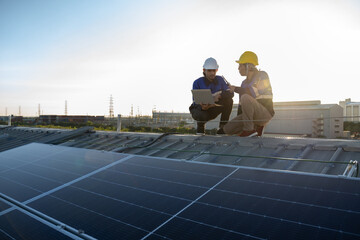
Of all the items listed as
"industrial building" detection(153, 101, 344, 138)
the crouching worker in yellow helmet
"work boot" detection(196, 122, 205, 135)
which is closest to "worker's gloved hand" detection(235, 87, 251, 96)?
the crouching worker in yellow helmet

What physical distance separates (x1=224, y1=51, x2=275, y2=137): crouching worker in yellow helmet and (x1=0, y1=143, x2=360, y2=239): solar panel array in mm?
4105

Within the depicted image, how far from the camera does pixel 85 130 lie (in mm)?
14422

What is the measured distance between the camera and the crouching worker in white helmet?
10.1 meters

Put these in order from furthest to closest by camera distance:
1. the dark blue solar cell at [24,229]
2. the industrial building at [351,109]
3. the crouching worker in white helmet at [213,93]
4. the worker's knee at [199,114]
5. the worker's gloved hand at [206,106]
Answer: the industrial building at [351,109] < the worker's knee at [199,114] < the crouching worker in white helmet at [213,93] < the worker's gloved hand at [206,106] < the dark blue solar cell at [24,229]

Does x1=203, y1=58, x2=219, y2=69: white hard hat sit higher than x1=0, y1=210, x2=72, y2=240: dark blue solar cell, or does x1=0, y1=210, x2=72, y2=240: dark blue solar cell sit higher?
x1=203, y1=58, x2=219, y2=69: white hard hat

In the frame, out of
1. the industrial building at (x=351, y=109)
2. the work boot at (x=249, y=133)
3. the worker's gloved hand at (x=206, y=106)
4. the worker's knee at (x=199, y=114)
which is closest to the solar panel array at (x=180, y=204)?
the work boot at (x=249, y=133)

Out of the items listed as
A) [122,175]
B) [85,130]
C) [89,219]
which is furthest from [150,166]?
[85,130]

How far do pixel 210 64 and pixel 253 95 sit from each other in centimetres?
208

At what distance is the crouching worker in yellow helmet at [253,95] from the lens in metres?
8.75

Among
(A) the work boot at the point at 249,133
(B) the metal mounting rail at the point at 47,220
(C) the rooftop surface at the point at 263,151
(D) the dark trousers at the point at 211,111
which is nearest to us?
(B) the metal mounting rail at the point at 47,220

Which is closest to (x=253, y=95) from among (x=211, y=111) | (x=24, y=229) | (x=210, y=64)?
(x=211, y=111)

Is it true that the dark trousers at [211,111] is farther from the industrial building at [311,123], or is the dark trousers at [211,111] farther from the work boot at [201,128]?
the industrial building at [311,123]

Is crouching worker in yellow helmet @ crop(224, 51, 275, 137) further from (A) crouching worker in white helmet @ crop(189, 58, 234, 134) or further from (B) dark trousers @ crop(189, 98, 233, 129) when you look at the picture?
(B) dark trousers @ crop(189, 98, 233, 129)

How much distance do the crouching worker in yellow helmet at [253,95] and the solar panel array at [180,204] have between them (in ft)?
13.5
